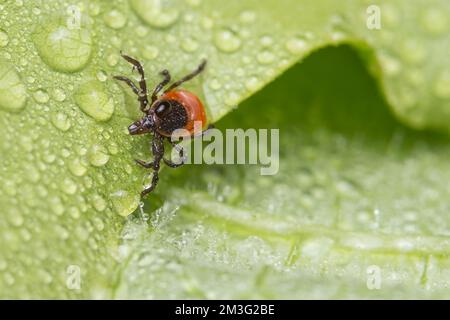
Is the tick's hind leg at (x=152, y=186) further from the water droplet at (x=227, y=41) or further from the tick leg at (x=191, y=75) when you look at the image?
the water droplet at (x=227, y=41)

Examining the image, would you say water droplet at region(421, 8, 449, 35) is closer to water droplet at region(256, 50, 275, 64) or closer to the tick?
water droplet at region(256, 50, 275, 64)

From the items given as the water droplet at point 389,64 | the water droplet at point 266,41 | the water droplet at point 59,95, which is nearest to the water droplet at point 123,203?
the water droplet at point 59,95

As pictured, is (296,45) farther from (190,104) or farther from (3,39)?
(3,39)

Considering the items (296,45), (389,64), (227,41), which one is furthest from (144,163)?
(389,64)
